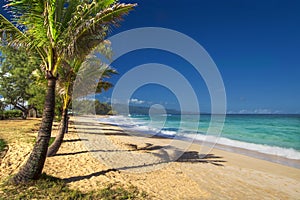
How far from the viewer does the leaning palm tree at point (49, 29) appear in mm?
5195

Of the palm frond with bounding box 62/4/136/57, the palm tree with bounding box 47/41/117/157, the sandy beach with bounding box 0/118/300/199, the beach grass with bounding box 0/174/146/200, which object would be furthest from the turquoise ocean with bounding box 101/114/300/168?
the palm frond with bounding box 62/4/136/57

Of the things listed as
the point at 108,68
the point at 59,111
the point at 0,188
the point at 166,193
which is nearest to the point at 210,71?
the point at 108,68

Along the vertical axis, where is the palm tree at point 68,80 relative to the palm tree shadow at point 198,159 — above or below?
above

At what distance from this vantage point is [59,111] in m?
15.6

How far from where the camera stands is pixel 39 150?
210 inches

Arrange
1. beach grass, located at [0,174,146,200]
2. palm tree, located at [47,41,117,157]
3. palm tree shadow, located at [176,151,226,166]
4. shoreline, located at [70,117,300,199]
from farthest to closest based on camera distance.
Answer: palm tree shadow, located at [176,151,226,166]
palm tree, located at [47,41,117,157]
shoreline, located at [70,117,300,199]
beach grass, located at [0,174,146,200]

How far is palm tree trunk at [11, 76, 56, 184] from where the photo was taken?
526 cm

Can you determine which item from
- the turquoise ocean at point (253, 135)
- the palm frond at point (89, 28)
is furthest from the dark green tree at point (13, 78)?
the palm frond at point (89, 28)

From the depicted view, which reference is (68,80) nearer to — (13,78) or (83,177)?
(83,177)

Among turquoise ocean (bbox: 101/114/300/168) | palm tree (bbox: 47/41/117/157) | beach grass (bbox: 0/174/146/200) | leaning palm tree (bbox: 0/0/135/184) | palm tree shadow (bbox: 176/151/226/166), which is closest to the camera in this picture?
beach grass (bbox: 0/174/146/200)

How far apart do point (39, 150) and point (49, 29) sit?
307 cm

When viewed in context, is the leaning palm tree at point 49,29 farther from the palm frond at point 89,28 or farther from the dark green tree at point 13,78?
the dark green tree at point 13,78

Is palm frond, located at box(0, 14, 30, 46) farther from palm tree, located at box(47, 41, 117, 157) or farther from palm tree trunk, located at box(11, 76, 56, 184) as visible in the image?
palm tree, located at box(47, 41, 117, 157)

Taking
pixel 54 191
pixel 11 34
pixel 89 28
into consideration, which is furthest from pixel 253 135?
pixel 11 34
